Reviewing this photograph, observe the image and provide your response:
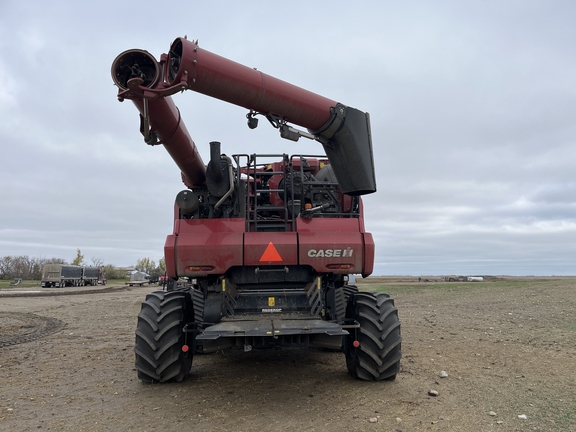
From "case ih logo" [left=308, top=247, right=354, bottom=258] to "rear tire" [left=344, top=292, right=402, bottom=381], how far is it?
28.8 inches

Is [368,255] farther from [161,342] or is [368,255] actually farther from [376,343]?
[161,342]

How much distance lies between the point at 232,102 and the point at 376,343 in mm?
3685

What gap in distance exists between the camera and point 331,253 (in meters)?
6.29

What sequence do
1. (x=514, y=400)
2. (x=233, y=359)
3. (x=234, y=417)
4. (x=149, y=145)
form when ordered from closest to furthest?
1. (x=234, y=417)
2. (x=514, y=400)
3. (x=149, y=145)
4. (x=233, y=359)

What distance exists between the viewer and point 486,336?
9.98 m

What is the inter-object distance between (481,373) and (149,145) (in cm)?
585

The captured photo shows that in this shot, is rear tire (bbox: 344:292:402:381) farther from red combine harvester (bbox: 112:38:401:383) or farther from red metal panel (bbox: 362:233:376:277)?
red metal panel (bbox: 362:233:376:277)

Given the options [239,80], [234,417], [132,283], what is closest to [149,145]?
[239,80]

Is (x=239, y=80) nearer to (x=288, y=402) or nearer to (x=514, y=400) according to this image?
(x=288, y=402)

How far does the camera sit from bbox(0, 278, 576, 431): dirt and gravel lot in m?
4.74

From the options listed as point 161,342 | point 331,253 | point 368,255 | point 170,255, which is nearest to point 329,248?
point 331,253

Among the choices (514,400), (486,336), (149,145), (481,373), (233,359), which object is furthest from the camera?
(486,336)

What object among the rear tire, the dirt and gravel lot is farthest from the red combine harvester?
the dirt and gravel lot

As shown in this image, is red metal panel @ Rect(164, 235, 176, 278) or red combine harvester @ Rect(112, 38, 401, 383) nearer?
red combine harvester @ Rect(112, 38, 401, 383)
